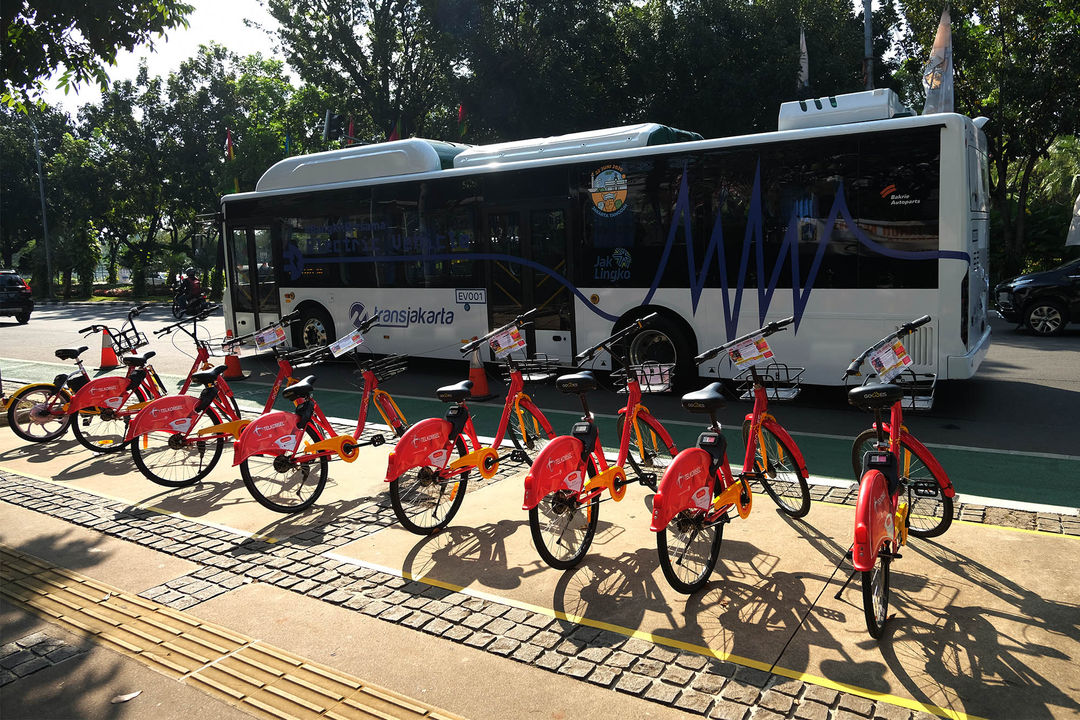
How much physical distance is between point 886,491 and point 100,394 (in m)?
6.95

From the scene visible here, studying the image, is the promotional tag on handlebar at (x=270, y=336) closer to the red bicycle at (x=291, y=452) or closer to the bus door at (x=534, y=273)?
the red bicycle at (x=291, y=452)

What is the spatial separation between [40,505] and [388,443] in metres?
2.90

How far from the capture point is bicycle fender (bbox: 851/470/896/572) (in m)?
3.67

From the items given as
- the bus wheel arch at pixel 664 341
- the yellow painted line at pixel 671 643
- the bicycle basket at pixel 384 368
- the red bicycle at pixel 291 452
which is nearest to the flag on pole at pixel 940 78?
the bus wheel arch at pixel 664 341

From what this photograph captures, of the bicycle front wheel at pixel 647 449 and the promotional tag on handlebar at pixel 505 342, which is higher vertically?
the promotional tag on handlebar at pixel 505 342

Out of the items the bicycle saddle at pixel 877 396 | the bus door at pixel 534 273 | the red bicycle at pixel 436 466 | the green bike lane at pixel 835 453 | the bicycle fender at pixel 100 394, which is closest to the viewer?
the bicycle saddle at pixel 877 396

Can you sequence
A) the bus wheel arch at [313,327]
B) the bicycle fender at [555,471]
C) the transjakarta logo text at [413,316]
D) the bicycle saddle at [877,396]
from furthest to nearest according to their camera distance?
the bus wheel arch at [313,327] < the transjakarta logo text at [413,316] < the bicycle fender at [555,471] < the bicycle saddle at [877,396]

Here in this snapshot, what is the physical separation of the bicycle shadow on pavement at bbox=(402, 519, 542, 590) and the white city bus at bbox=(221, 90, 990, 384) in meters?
4.99

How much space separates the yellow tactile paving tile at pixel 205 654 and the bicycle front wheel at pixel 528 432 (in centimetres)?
275

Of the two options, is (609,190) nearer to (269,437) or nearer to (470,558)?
(269,437)

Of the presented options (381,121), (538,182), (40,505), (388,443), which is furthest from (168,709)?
(381,121)

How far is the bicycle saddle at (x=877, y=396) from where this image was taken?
14.3 ft

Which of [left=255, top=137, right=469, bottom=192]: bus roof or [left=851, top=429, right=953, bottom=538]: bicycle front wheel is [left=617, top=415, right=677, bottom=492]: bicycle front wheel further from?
[left=255, top=137, right=469, bottom=192]: bus roof

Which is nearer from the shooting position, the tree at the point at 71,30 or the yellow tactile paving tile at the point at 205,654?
the yellow tactile paving tile at the point at 205,654
